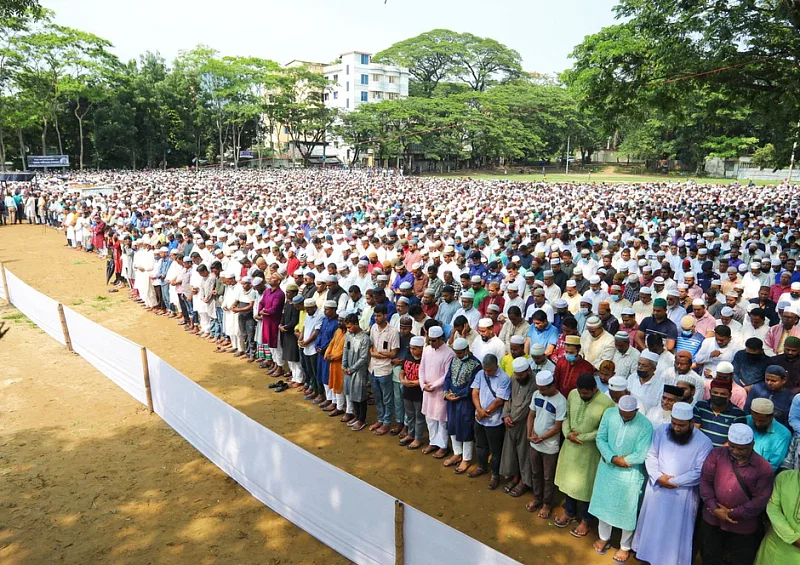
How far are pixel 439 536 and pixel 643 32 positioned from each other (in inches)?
592

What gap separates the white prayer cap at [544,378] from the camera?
4039mm

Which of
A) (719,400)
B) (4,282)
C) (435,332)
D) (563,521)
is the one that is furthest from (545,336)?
(4,282)

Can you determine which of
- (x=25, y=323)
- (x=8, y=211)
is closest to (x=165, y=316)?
(x=25, y=323)

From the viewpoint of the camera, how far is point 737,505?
317 cm

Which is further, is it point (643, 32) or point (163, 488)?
point (643, 32)

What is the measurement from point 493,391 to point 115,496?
343cm

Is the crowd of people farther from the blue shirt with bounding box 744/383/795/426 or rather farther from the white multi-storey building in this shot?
the white multi-storey building

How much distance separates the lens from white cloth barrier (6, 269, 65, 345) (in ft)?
28.1

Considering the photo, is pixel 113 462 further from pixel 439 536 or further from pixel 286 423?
pixel 439 536

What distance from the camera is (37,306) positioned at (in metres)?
9.27

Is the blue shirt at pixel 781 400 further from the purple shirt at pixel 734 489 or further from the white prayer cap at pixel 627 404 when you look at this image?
the white prayer cap at pixel 627 404

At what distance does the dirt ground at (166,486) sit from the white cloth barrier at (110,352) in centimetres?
16

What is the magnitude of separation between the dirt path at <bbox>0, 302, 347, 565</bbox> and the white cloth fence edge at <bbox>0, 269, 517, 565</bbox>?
0.49 ft

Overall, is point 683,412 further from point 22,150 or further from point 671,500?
point 22,150
